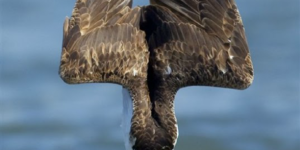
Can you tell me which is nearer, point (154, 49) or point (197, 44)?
point (154, 49)

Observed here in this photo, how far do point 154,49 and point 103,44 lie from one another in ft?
2.20

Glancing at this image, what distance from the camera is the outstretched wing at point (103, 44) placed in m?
14.5

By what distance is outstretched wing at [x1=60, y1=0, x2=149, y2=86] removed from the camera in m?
14.5

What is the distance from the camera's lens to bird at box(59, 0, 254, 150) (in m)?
14.5

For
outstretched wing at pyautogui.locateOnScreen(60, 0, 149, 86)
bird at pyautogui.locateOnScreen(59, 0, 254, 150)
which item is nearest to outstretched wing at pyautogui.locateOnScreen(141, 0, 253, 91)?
bird at pyautogui.locateOnScreen(59, 0, 254, 150)

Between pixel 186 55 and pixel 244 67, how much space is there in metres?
0.86

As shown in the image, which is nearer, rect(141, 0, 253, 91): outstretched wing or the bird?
the bird

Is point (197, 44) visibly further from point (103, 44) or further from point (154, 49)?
point (103, 44)

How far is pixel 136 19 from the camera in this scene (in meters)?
15.0

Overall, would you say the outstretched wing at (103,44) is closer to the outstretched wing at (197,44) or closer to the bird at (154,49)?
the bird at (154,49)

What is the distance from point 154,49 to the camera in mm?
14695

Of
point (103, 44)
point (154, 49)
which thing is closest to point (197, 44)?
point (154, 49)

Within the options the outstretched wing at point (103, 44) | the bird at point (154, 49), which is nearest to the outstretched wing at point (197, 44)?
the bird at point (154, 49)

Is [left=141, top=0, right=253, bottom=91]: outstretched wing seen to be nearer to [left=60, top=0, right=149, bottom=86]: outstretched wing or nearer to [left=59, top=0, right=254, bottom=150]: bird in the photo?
[left=59, top=0, right=254, bottom=150]: bird
